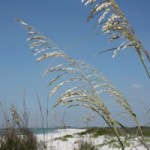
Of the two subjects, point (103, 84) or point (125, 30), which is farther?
point (103, 84)

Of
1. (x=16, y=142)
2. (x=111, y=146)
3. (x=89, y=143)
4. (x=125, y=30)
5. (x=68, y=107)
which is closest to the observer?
(x=125, y=30)

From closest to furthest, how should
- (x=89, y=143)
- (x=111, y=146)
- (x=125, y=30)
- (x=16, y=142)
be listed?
(x=125, y=30) < (x=16, y=142) < (x=89, y=143) < (x=111, y=146)

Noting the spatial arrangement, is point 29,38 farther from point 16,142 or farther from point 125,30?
point 16,142

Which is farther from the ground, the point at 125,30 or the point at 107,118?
the point at 125,30

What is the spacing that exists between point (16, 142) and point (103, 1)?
5224 millimetres

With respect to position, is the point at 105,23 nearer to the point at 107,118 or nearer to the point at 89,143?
the point at 107,118

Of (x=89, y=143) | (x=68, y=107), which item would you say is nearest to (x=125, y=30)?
(x=68, y=107)

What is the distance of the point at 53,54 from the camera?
217cm

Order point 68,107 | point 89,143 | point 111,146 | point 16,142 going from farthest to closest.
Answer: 1. point 111,146
2. point 89,143
3. point 16,142
4. point 68,107

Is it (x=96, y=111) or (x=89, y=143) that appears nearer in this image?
(x=96, y=111)

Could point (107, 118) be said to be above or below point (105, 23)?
below

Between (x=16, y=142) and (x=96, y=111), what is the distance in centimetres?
493

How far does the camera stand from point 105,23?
1951mm

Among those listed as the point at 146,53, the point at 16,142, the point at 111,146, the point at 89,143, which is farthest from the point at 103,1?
the point at 111,146
